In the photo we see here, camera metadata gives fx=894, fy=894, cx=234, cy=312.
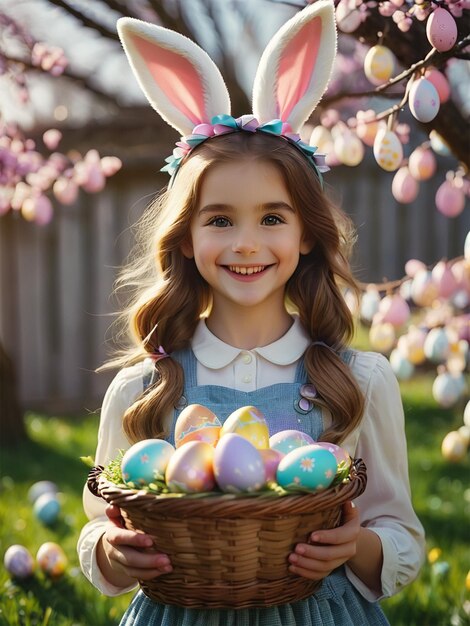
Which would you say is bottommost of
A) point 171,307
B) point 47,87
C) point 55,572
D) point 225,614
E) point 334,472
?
point 55,572

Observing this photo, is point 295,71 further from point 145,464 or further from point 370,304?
point 370,304

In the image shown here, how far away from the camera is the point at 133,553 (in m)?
1.78

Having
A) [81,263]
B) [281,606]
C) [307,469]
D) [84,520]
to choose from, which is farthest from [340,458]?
[81,263]

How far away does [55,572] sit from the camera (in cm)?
329

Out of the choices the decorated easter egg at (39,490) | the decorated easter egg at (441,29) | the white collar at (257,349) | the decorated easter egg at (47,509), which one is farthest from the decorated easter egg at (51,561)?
the decorated easter egg at (441,29)

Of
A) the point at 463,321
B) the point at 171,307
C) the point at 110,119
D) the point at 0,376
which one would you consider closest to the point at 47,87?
the point at 110,119

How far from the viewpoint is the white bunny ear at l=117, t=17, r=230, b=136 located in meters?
2.25

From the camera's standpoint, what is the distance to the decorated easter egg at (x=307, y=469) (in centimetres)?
169

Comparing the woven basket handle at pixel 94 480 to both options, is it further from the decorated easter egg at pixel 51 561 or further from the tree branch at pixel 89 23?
the tree branch at pixel 89 23

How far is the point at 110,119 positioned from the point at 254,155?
6.05 meters

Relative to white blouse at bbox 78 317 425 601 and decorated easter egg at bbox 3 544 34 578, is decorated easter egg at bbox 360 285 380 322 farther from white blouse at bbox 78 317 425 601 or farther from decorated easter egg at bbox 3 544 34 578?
decorated easter egg at bbox 3 544 34 578

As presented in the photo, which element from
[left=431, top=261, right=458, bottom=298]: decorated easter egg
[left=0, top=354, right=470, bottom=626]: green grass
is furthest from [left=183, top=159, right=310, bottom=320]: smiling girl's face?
[left=431, top=261, right=458, bottom=298]: decorated easter egg

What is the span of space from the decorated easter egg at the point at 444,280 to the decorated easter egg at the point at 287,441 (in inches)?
57.8

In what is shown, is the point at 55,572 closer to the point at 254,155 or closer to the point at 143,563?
the point at 143,563
